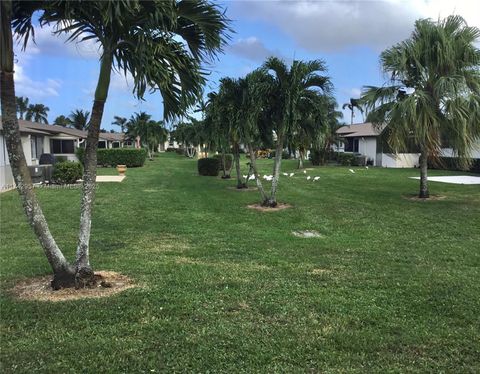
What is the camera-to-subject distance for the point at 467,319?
4520 millimetres

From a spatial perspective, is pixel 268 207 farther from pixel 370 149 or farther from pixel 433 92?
pixel 370 149

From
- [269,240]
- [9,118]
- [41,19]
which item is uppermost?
[41,19]

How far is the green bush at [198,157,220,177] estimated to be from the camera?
25.6 m

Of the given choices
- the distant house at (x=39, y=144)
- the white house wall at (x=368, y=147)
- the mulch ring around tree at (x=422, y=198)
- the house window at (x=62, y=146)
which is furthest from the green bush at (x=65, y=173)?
the white house wall at (x=368, y=147)

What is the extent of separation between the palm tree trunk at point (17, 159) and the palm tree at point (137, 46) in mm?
12

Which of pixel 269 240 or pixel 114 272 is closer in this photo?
pixel 114 272

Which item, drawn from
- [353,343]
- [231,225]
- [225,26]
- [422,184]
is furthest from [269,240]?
[422,184]

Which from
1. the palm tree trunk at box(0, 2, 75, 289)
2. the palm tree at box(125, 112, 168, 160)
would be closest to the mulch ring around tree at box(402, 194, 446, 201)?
the palm tree trunk at box(0, 2, 75, 289)

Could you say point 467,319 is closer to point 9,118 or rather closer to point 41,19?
point 9,118

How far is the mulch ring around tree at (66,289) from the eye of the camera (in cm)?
511

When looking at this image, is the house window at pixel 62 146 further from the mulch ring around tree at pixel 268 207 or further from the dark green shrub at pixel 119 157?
the mulch ring around tree at pixel 268 207

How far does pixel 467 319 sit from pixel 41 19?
5150 millimetres

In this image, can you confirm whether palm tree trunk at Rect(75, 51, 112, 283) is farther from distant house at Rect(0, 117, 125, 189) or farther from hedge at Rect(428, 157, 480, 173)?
hedge at Rect(428, 157, 480, 173)

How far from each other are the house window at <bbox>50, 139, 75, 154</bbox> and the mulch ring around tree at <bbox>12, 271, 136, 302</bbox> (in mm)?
31456
